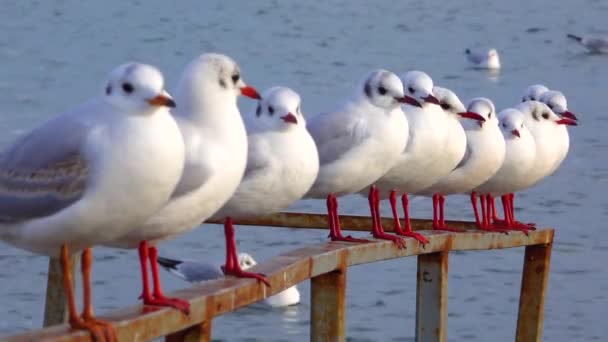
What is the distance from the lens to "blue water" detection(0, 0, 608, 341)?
1597cm

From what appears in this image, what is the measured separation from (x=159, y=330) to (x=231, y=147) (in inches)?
33.3

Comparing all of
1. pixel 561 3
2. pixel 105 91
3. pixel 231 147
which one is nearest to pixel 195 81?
pixel 231 147

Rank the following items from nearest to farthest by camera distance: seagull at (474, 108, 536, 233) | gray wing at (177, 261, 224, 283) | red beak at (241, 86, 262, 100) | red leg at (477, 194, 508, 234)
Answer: red beak at (241, 86, 262, 100) < red leg at (477, 194, 508, 234) < seagull at (474, 108, 536, 233) < gray wing at (177, 261, 224, 283)

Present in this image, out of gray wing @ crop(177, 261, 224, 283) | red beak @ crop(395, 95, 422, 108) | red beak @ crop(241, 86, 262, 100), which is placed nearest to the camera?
red beak @ crop(241, 86, 262, 100)

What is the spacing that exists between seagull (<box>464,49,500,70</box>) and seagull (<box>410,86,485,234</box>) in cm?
2108

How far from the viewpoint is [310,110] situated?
23219 mm

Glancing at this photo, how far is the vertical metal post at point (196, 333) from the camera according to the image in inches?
224

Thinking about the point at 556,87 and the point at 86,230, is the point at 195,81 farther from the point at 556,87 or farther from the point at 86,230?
the point at 556,87

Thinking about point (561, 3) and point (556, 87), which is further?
point (561, 3)

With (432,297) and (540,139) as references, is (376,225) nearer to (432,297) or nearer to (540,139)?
(432,297)

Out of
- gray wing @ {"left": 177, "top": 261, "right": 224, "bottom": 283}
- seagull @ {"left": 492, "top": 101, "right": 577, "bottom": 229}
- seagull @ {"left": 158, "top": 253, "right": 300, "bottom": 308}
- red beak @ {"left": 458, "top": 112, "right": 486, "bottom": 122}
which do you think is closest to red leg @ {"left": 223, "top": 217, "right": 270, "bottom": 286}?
red beak @ {"left": 458, "top": 112, "right": 486, "bottom": 122}

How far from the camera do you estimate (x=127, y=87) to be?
5430mm

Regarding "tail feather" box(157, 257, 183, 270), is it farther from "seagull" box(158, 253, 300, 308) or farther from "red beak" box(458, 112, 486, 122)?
"red beak" box(458, 112, 486, 122)

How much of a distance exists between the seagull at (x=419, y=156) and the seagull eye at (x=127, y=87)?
10.5ft
